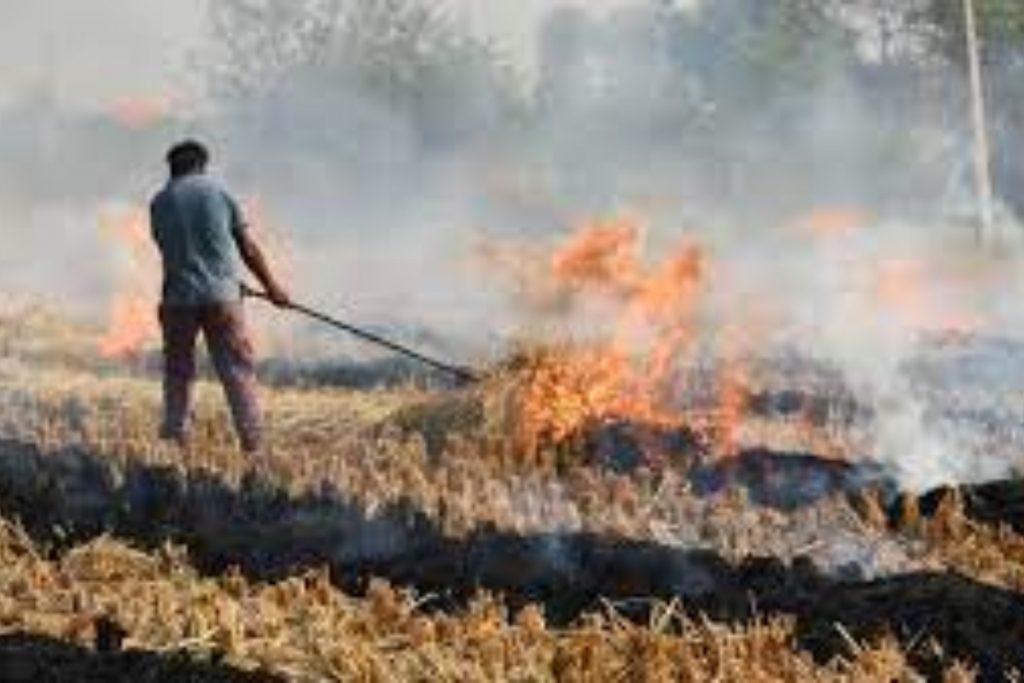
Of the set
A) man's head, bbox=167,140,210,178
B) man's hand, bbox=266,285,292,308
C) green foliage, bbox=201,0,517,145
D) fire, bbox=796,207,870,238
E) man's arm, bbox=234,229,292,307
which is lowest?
man's hand, bbox=266,285,292,308

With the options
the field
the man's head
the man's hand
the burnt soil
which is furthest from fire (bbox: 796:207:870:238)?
the burnt soil

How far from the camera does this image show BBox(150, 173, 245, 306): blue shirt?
1208 cm

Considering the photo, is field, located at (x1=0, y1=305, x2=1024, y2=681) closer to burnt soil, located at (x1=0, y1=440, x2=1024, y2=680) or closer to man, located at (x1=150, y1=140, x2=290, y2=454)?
burnt soil, located at (x1=0, y1=440, x2=1024, y2=680)

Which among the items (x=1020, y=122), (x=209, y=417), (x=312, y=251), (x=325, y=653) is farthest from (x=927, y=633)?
(x=1020, y=122)

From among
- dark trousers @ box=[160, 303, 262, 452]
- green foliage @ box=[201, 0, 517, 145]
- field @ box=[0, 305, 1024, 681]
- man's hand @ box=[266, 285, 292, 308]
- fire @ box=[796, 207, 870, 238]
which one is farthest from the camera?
green foliage @ box=[201, 0, 517, 145]

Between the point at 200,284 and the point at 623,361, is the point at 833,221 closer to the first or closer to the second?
the point at 623,361

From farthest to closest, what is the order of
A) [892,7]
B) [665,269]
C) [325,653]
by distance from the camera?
[892,7], [665,269], [325,653]

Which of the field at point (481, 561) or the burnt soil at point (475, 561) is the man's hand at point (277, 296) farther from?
the burnt soil at point (475, 561)

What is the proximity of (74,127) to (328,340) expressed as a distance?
33.8m

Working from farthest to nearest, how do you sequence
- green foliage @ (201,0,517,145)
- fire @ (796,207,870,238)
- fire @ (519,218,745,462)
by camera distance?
green foliage @ (201,0,517,145)
fire @ (796,207,870,238)
fire @ (519,218,745,462)

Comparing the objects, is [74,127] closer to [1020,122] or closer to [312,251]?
[312,251]

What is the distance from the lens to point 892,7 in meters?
50.8

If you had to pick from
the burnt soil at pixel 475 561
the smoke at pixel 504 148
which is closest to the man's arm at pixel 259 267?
the burnt soil at pixel 475 561

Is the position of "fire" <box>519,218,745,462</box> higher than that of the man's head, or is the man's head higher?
the man's head
